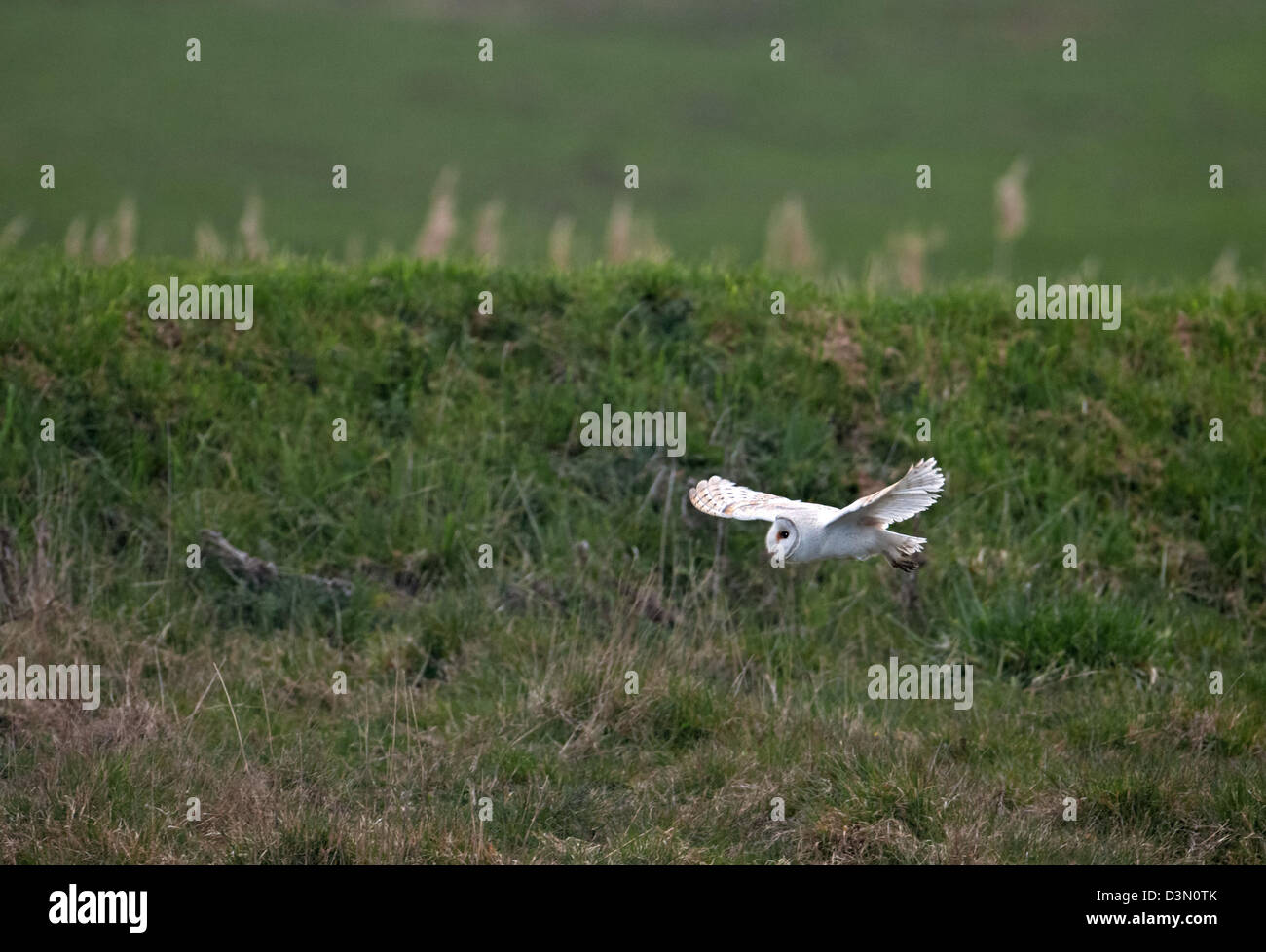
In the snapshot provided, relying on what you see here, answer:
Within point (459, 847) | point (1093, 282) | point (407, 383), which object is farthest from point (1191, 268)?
point (459, 847)

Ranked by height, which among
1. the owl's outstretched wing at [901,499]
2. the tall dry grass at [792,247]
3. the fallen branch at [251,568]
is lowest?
the fallen branch at [251,568]

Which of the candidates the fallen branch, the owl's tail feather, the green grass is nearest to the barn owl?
the owl's tail feather

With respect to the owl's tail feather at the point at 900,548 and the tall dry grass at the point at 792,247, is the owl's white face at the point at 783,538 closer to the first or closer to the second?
the owl's tail feather at the point at 900,548

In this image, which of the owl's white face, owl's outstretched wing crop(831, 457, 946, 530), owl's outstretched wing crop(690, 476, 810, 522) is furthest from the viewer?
owl's outstretched wing crop(690, 476, 810, 522)

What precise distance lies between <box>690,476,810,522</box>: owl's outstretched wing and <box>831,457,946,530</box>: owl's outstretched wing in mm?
263

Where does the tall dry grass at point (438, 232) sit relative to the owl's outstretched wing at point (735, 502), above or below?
above

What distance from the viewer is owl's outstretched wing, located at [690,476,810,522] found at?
5.04 metres

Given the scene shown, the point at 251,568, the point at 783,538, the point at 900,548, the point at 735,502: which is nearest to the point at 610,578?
the point at 251,568

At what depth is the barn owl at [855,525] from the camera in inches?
183

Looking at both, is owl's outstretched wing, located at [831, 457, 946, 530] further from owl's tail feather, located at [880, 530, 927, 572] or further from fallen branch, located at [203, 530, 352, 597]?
fallen branch, located at [203, 530, 352, 597]

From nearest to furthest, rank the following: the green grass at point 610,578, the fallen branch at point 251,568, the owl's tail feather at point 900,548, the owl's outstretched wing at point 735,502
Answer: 1. the owl's tail feather at point 900,548
2. the owl's outstretched wing at point 735,502
3. the green grass at point 610,578
4. the fallen branch at point 251,568

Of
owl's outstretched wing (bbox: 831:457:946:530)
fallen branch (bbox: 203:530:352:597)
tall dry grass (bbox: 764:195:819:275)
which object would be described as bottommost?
fallen branch (bbox: 203:530:352:597)

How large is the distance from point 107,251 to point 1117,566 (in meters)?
7.95

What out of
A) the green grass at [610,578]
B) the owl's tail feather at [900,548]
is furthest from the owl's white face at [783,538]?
the green grass at [610,578]
